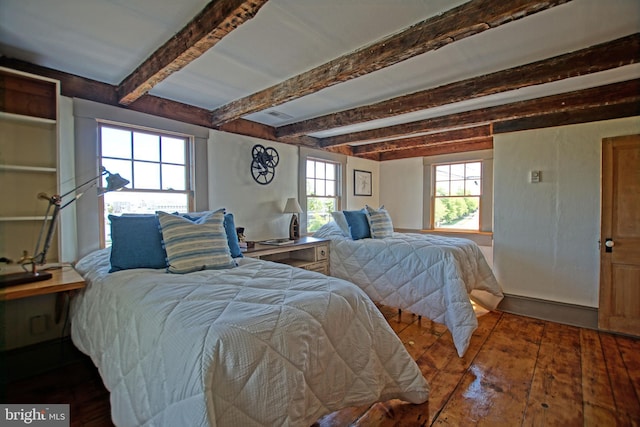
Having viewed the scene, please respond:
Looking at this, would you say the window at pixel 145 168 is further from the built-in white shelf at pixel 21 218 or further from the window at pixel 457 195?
the window at pixel 457 195

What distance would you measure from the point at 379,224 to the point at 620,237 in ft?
7.75

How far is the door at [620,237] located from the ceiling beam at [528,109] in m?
0.44

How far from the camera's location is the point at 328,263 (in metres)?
3.85

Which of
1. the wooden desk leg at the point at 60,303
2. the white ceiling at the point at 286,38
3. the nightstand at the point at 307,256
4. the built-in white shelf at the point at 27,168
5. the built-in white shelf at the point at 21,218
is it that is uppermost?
the white ceiling at the point at 286,38

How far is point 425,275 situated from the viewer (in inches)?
119

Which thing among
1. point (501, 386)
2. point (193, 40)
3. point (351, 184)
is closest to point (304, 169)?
point (351, 184)

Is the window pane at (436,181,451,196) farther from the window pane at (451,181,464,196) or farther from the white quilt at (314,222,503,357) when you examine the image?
the white quilt at (314,222,503,357)

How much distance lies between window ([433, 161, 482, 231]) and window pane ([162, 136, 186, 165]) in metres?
3.92

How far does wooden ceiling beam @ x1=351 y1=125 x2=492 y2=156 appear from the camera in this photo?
4145mm

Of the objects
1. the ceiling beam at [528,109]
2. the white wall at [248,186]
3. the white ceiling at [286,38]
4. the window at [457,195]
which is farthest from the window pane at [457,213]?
the white wall at [248,186]

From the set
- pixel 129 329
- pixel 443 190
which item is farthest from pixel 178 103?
pixel 443 190

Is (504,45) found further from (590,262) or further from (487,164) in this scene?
(487,164)

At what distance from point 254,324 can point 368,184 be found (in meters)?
4.64

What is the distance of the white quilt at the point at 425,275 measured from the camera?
108 inches
